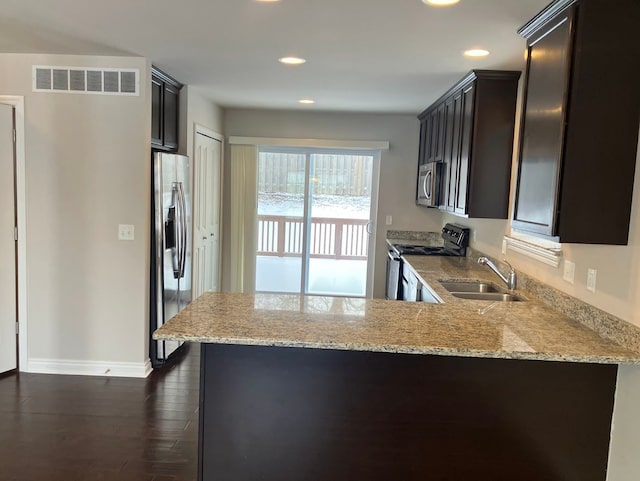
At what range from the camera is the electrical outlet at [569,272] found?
2.47 metres

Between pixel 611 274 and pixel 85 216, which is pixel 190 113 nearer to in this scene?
pixel 85 216

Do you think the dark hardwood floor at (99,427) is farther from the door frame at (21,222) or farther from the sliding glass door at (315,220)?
the sliding glass door at (315,220)

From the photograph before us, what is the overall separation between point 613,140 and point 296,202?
4.53 m

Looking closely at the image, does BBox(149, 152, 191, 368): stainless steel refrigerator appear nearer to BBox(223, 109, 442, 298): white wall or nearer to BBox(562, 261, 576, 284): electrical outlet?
BBox(223, 109, 442, 298): white wall

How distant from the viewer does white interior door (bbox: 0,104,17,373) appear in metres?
3.55

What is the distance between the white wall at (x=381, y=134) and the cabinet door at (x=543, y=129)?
344 cm

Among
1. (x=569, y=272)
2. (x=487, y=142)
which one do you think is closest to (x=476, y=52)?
(x=487, y=142)

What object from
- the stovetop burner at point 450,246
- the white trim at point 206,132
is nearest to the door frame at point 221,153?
the white trim at point 206,132

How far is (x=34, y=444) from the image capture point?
2.73 metres

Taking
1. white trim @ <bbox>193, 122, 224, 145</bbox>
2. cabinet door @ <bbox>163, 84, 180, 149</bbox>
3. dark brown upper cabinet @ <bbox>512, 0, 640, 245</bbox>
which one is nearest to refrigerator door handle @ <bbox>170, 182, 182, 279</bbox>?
cabinet door @ <bbox>163, 84, 180, 149</bbox>

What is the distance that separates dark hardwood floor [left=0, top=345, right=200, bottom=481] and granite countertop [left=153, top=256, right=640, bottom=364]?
38.4 inches

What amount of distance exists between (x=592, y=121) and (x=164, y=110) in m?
3.24

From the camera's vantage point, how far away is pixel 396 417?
201cm

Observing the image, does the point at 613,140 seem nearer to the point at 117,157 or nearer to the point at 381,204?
the point at 117,157
